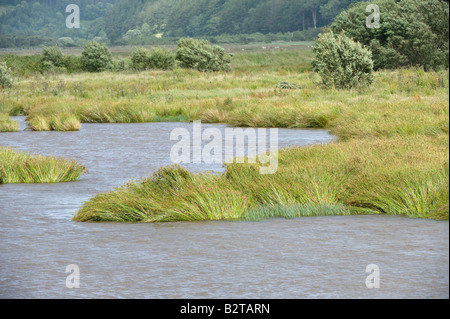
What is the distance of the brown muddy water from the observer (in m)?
8.18

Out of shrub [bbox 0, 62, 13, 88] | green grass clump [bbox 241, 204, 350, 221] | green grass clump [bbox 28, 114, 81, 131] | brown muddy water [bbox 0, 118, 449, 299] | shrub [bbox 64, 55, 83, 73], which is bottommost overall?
brown muddy water [bbox 0, 118, 449, 299]

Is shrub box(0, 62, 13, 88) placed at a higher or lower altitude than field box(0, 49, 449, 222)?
higher

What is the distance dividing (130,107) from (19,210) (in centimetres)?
2161

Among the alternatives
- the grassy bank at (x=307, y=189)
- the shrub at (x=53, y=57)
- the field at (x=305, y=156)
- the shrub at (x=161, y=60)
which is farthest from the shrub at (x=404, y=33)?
the grassy bank at (x=307, y=189)

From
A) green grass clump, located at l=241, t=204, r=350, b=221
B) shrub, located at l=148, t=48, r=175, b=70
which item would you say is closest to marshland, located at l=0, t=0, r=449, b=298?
green grass clump, located at l=241, t=204, r=350, b=221

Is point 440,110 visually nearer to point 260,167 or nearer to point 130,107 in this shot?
point 260,167

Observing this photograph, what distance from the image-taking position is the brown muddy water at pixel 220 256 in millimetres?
8180

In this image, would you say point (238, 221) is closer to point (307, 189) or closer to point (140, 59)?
point (307, 189)

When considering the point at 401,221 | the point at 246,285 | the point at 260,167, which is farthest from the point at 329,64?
the point at 246,285

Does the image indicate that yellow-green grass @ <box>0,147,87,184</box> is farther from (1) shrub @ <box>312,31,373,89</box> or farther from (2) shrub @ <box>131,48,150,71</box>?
(2) shrub @ <box>131,48,150,71</box>

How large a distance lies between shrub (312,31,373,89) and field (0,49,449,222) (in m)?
1.28

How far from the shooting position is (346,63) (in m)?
36.4

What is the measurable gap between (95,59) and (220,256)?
60.5 metres

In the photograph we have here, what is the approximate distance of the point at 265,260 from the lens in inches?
367
